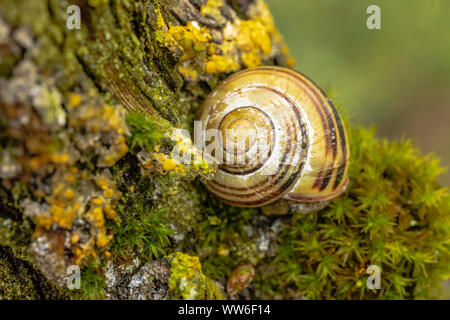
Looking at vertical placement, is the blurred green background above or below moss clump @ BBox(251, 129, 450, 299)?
above

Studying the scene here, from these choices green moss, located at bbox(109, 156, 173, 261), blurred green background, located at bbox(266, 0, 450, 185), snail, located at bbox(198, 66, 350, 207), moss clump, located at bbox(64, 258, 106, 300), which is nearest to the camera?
moss clump, located at bbox(64, 258, 106, 300)

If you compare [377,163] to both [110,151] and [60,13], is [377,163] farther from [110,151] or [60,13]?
[60,13]

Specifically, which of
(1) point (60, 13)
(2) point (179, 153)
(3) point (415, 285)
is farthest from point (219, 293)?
(1) point (60, 13)

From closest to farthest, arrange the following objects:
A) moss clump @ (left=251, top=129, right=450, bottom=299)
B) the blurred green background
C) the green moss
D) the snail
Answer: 1. the green moss
2. the snail
3. moss clump @ (left=251, top=129, right=450, bottom=299)
4. the blurred green background

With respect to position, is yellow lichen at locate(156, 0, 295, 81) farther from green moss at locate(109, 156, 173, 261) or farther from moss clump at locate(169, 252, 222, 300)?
moss clump at locate(169, 252, 222, 300)

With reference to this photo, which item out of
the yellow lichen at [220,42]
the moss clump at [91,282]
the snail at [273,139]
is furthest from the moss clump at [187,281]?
the yellow lichen at [220,42]

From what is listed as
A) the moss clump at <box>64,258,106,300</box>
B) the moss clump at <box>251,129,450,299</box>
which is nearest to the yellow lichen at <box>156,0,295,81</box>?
the moss clump at <box>251,129,450,299</box>
